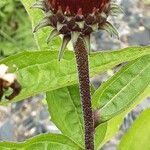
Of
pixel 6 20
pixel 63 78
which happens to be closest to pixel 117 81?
pixel 63 78

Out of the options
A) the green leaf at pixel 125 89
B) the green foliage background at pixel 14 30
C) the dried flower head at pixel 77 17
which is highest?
the dried flower head at pixel 77 17

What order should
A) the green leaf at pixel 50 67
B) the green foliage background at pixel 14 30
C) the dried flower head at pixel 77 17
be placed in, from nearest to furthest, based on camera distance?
the dried flower head at pixel 77 17
the green leaf at pixel 50 67
the green foliage background at pixel 14 30

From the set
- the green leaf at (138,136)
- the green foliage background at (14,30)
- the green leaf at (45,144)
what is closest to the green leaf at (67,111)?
the green leaf at (45,144)

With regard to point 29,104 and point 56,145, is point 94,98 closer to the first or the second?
point 56,145

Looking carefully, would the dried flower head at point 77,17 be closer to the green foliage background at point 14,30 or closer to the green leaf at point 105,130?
the green leaf at point 105,130

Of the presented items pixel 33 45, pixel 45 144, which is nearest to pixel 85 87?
pixel 45 144

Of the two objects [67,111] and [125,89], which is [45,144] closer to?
[67,111]
